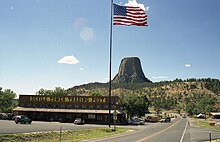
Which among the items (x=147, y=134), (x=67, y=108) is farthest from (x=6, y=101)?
(x=147, y=134)

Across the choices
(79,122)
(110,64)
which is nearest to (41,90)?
(79,122)

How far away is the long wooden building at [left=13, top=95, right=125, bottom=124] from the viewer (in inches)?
2751

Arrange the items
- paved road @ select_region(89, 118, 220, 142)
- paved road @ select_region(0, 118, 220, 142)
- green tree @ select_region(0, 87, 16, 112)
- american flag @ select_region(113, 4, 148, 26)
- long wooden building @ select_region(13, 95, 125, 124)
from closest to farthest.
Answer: paved road @ select_region(89, 118, 220, 142) → paved road @ select_region(0, 118, 220, 142) → american flag @ select_region(113, 4, 148, 26) → long wooden building @ select_region(13, 95, 125, 124) → green tree @ select_region(0, 87, 16, 112)

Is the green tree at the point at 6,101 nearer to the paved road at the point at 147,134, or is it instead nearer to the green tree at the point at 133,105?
the green tree at the point at 133,105

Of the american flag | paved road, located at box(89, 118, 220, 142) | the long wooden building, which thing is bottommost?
paved road, located at box(89, 118, 220, 142)

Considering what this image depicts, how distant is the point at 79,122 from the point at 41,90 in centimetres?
7828

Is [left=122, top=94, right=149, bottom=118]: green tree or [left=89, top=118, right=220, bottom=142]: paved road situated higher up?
[left=122, top=94, right=149, bottom=118]: green tree

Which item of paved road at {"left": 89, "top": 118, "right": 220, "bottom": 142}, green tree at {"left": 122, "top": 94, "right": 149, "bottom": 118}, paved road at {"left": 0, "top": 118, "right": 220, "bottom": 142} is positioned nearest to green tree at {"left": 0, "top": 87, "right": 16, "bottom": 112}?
green tree at {"left": 122, "top": 94, "right": 149, "bottom": 118}

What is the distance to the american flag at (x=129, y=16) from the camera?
31.9 metres

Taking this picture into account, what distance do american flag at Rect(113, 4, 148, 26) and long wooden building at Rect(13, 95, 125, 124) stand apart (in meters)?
36.7

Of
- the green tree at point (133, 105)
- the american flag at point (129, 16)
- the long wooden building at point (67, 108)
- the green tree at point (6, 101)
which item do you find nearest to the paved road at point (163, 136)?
the american flag at point (129, 16)

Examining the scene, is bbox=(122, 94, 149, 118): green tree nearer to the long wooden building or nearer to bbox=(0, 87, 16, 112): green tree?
the long wooden building

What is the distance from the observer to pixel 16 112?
245 feet

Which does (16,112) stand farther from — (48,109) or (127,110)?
(127,110)
